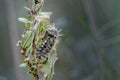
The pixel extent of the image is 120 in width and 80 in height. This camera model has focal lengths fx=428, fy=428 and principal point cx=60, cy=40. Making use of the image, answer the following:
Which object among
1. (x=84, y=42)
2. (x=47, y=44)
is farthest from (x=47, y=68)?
(x=84, y=42)

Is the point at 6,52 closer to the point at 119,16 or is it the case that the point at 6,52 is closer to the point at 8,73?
the point at 8,73

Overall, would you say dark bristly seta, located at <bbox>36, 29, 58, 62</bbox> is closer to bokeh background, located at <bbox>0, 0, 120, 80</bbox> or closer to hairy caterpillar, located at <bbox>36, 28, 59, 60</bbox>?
hairy caterpillar, located at <bbox>36, 28, 59, 60</bbox>

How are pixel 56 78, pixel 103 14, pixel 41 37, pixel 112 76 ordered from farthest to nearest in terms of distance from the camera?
pixel 56 78, pixel 103 14, pixel 112 76, pixel 41 37

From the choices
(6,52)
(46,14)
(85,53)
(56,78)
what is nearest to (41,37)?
(46,14)

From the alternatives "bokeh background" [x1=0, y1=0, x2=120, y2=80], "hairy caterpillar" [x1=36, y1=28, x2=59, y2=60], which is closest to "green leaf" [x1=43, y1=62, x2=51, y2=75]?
"hairy caterpillar" [x1=36, y1=28, x2=59, y2=60]

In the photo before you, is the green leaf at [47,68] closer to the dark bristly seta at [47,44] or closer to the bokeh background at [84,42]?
the dark bristly seta at [47,44]
